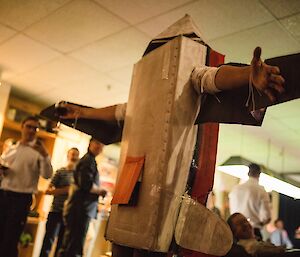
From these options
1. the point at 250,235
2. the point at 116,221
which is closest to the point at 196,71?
the point at 116,221

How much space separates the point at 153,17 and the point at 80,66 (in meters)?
1.55

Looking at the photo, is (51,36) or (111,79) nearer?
(51,36)

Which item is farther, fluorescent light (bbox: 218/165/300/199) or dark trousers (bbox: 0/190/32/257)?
fluorescent light (bbox: 218/165/300/199)

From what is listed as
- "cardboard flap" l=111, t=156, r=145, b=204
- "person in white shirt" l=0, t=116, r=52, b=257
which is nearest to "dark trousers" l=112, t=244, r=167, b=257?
"cardboard flap" l=111, t=156, r=145, b=204

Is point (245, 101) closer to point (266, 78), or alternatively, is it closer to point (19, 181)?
point (266, 78)

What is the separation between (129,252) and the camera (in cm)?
131

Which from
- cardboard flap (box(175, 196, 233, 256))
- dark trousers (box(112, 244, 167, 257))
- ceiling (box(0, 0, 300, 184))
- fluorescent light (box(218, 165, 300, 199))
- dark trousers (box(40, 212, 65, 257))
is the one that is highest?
ceiling (box(0, 0, 300, 184))

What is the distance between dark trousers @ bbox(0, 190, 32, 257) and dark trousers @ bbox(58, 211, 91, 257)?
1.41 ft

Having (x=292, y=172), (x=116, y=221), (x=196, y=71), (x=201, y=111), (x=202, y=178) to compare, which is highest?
(x=292, y=172)

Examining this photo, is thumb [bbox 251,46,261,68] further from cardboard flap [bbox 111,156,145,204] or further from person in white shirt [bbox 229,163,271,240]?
person in white shirt [bbox 229,163,271,240]

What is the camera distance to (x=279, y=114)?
4.61 metres

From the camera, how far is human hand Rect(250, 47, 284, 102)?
3.33 feet

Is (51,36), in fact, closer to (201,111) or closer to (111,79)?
(111,79)

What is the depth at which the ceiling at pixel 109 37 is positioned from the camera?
107 inches
